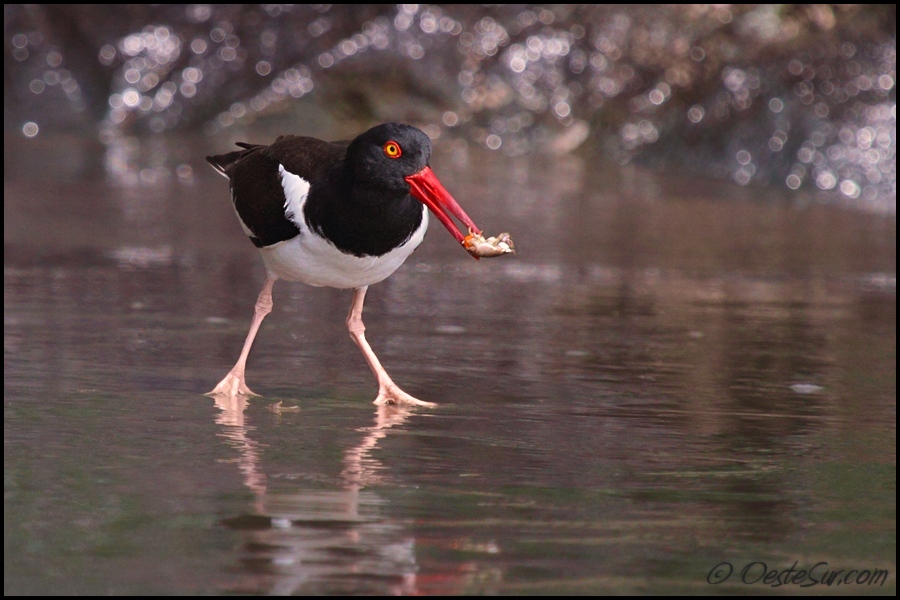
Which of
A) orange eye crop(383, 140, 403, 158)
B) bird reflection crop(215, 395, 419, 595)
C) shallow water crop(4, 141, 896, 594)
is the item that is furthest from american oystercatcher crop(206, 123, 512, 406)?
bird reflection crop(215, 395, 419, 595)

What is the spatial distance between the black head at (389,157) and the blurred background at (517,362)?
85 cm

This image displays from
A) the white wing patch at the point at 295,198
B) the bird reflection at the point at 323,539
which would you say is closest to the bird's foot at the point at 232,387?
the white wing patch at the point at 295,198

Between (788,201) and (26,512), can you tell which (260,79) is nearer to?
(788,201)

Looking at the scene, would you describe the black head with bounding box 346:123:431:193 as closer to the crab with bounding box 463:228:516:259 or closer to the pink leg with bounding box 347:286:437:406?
the crab with bounding box 463:228:516:259

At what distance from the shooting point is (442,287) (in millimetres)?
7832

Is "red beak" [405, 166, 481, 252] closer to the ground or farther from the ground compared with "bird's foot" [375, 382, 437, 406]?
farther from the ground

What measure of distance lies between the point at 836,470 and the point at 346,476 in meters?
1.57

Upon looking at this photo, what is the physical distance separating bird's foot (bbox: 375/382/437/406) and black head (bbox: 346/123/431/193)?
30.9 inches

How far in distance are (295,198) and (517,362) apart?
137 centimetres

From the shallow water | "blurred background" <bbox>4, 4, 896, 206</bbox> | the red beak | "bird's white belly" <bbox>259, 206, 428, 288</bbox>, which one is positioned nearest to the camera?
the shallow water

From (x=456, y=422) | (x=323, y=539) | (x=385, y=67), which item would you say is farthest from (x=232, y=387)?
(x=385, y=67)

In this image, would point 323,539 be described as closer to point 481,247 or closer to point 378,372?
point 481,247

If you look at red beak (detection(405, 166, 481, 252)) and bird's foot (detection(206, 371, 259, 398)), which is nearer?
red beak (detection(405, 166, 481, 252))

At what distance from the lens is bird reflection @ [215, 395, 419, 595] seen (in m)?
3.17
